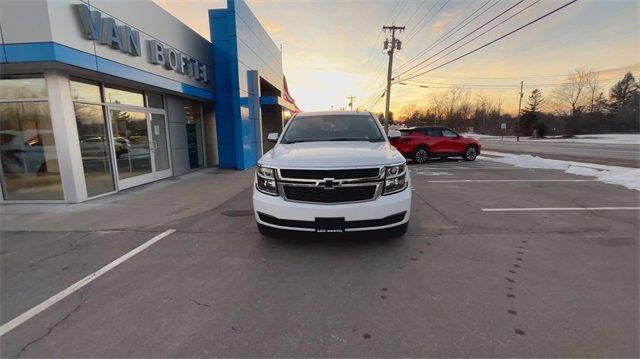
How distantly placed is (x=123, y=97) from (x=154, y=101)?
1.56 m

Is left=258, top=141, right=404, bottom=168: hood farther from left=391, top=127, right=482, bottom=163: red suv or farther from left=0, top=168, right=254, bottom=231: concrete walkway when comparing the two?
left=391, top=127, right=482, bottom=163: red suv

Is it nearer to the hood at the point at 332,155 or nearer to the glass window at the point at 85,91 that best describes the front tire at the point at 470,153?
the hood at the point at 332,155

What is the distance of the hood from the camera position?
4016 mm

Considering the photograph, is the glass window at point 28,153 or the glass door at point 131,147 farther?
the glass door at point 131,147

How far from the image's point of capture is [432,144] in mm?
15672

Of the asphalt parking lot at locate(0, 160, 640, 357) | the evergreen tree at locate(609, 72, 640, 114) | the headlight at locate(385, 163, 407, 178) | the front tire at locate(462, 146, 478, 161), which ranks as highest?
the evergreen tree at locate(609, 72, 640, 114)

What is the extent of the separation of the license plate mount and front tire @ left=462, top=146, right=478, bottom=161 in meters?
14.3

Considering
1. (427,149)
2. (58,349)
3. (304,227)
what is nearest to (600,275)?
(304,227)

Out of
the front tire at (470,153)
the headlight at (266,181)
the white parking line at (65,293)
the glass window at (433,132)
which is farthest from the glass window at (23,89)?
the front tire at (470,153)

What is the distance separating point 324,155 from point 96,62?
20.4 ft

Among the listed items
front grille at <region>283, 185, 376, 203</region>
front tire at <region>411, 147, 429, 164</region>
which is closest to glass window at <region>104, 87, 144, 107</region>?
front grille at <region>283, 185, 376, 203</region>

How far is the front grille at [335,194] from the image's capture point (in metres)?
3.96

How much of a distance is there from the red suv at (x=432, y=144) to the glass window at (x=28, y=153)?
41.4 feet

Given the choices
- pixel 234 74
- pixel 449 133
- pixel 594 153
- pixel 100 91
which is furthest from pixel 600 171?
pixel 100 91
